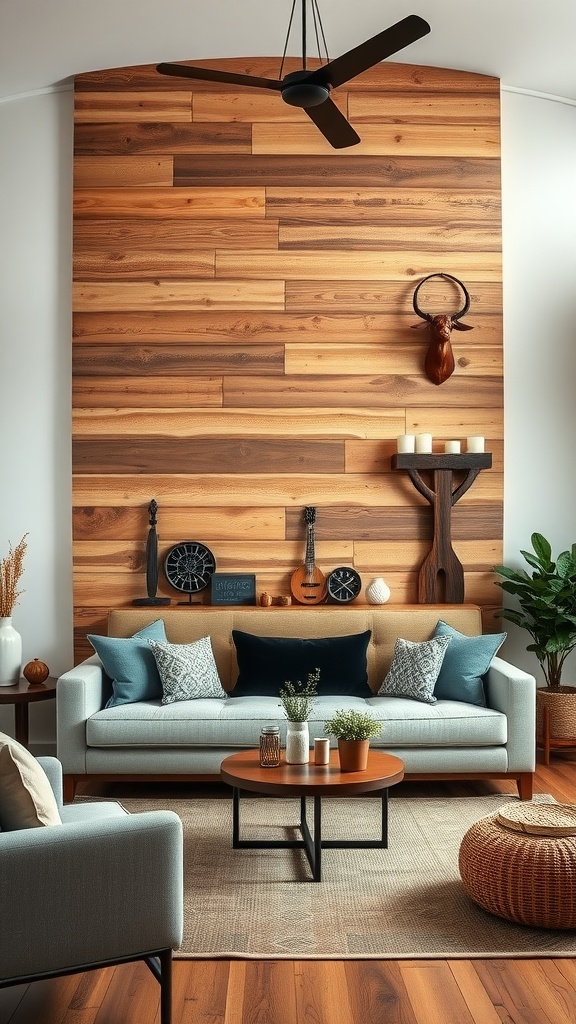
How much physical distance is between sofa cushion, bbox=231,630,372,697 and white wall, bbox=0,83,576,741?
114cm

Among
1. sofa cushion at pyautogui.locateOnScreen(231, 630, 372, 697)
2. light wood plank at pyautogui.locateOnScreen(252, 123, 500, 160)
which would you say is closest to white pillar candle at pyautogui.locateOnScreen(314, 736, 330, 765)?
sofa cushion at pyautogui.locateOnScreen(231, 630, 372, 697)

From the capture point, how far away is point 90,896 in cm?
230

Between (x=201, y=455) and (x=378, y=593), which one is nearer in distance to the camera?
(x=378, y=593)

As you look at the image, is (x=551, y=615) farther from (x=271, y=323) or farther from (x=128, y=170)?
(x=128, y=170)

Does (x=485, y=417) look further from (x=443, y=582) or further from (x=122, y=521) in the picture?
(x=122, y=521)

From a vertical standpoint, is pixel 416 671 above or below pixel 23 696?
above

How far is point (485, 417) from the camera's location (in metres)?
5.56

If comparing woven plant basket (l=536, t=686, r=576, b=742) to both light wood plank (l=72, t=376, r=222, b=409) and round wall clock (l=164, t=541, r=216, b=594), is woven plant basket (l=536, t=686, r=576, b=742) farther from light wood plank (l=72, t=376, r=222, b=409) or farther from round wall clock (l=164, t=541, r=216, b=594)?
light wood plank (l=72, t=376, r=222, b=409)

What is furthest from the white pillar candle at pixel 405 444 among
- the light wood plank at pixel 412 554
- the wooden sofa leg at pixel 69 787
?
the wooden sofa leg at pixel 69 787

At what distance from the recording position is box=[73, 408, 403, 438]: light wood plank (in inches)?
215

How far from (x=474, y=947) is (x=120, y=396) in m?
3.62

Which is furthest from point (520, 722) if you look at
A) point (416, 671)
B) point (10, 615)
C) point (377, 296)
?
point (10, 615)

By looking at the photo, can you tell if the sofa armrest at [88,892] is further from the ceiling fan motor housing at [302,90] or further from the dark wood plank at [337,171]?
the dark wood plank at [337,171]

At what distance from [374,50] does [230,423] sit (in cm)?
271
